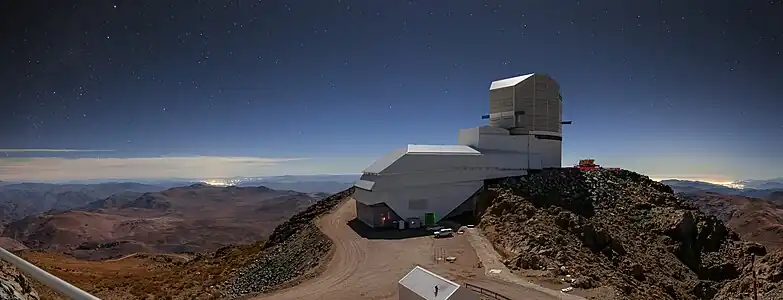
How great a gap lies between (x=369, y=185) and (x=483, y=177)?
10.2 metres

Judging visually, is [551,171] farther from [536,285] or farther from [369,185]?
[536,285]

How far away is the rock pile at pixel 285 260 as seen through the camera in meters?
27.3

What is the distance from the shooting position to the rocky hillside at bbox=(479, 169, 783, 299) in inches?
968

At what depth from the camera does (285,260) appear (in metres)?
31.6

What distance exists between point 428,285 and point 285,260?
16985mm

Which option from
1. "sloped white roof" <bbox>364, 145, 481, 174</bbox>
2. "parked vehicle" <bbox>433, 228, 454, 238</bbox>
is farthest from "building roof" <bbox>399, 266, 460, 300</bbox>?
"sloped white roof" <bbox>364, 145, 481, 174</bbox>

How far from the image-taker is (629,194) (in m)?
38.6

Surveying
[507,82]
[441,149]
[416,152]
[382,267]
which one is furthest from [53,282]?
[507,82]

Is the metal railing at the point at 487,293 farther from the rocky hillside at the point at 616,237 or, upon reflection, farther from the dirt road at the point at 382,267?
the rocky hillside at the point at 616,237

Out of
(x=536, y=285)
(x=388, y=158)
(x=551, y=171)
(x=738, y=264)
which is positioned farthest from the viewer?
(x=551, y=171)

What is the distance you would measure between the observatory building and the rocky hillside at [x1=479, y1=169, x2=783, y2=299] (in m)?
2.01

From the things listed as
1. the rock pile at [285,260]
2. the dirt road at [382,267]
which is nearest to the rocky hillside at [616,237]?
the dirt road at [382,267]

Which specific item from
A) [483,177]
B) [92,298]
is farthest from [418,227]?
[92,298]

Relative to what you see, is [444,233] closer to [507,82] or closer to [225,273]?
[225,273]
